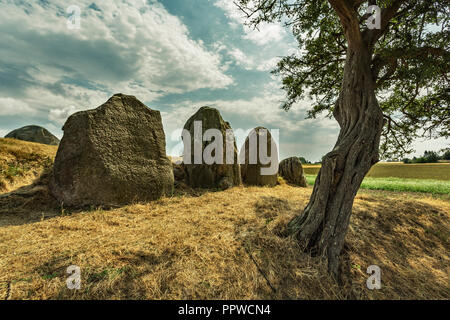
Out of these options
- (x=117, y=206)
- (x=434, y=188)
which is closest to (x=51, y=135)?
(x=117, y=206)

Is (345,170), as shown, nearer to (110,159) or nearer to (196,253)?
(196,253)

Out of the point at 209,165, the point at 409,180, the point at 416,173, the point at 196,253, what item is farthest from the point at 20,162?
the point at 416,173

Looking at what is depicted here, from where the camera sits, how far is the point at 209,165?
27.6ft

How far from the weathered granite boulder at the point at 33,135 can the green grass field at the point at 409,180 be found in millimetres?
21628

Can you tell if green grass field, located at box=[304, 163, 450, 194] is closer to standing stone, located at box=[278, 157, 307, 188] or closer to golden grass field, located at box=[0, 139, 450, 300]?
standing stone, located at box=[278, 157, 307, 188]

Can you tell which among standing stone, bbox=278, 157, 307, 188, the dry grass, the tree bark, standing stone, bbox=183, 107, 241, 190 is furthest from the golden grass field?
the dry grass

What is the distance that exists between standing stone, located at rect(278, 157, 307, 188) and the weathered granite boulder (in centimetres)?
1805

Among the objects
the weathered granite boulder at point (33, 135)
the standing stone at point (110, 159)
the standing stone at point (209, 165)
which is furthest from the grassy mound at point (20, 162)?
the weathered granite boulder at point (33, 135)

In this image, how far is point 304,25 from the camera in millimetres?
5719

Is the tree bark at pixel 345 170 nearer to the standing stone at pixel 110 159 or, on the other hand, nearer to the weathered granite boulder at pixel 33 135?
the standing stone at pixel 110 159

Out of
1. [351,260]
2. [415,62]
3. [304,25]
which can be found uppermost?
[304,25]

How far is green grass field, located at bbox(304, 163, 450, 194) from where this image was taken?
42.7 feet

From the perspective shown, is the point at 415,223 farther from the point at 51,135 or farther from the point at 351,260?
the point at 51,135
